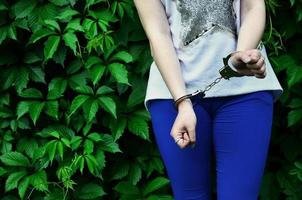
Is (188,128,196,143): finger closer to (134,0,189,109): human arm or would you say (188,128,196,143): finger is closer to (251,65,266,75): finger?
(134,0,189,109): human arm

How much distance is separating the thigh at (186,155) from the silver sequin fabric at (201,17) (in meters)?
0.18

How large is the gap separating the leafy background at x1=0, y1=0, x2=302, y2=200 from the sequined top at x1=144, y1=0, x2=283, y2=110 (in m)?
0.68

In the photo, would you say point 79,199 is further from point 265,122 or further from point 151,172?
point 265,122

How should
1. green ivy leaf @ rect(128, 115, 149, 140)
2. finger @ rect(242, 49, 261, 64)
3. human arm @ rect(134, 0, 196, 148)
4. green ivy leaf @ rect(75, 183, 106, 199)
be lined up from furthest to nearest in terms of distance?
green ivy leaf @ rect(75, 183, 106, 199), green ivy leaf @ rect(128, 115, 149, 140), human arm @ rect(134, 0, 196, 148), finger @ rect(242, 49, 261, 64)

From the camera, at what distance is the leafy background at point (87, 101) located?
2422mm

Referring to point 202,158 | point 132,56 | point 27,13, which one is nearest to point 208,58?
point 202,158

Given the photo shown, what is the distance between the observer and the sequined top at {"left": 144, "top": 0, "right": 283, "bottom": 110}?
1.65 meters

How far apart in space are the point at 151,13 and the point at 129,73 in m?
0.84

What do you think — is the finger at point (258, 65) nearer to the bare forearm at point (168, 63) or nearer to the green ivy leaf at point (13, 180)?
the bare forearm at point (168, 63)

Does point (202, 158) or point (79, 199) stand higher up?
point (202, 158)

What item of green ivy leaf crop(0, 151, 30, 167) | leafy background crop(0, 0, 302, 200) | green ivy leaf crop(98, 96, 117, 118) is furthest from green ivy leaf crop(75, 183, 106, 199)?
green ivy leaf crop(98, 96, 117, 118)

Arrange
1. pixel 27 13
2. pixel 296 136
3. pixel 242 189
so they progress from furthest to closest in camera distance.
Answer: pixel 296 136 → pixel 27 13 → pixel 242 189

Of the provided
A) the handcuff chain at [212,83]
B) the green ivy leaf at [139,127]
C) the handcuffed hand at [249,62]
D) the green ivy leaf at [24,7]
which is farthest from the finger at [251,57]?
the green ivy leaf at [24,7]

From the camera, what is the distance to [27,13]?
2.49 metres
